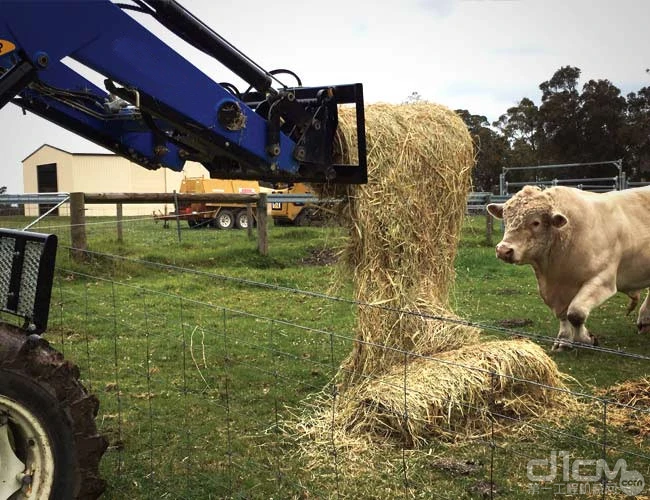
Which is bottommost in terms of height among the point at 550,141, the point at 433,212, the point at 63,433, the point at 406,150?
the point at 63,433

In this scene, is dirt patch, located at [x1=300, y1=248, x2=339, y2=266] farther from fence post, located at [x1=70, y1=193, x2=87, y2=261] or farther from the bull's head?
the bull's head

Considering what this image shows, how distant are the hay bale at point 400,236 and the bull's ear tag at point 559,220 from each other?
57.9 inches

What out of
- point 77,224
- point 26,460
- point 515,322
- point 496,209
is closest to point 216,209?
point 77,224

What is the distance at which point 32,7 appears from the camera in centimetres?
294

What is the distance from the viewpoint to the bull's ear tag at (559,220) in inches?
248

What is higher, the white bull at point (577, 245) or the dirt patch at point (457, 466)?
the white bull at point (577, 245)

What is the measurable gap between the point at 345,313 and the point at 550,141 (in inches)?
1321

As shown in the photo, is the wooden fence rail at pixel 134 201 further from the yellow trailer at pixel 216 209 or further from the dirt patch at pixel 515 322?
the yellow trailer at pixel 216 209

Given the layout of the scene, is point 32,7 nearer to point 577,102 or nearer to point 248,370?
point 248,370

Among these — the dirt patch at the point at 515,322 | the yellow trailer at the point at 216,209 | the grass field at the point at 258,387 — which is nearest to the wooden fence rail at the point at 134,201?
the grass field at the point at 258,387

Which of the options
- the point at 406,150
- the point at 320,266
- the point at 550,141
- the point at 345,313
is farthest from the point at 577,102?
the point at 406,150

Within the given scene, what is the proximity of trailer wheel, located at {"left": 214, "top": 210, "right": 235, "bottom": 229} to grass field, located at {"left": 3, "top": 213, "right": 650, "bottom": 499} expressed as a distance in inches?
656

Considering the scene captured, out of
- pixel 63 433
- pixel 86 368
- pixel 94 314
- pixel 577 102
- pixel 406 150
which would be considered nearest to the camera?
pixel 63 433

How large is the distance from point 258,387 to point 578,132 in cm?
3609
